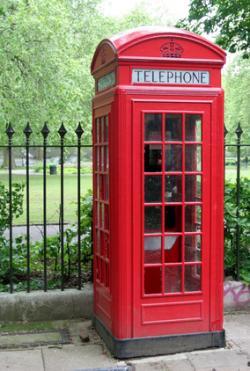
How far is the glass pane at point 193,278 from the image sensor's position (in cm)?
427

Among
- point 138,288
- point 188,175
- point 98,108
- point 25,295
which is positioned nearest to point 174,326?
point 138,288

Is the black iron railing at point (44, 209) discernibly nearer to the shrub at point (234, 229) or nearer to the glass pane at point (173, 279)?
the glass pane at point (173, 279)

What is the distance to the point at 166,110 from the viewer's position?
4066 millimetres

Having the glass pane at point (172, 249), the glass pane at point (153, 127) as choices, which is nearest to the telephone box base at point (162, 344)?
the glass pane at point (172, 249)

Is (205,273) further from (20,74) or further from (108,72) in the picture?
(20,74)

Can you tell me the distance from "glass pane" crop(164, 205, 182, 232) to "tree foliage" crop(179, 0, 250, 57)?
468 cm

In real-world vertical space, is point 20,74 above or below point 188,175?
above

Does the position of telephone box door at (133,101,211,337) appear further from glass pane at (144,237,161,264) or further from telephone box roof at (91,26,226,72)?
telephone box roof at (91,26,226,72)

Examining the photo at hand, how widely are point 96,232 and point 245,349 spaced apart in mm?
1606

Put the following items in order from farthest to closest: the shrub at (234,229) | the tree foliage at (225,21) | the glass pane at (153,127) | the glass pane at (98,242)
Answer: the tree foliage at (225,21) < the shrub at (234,229) < the glass pane at (98,242) < the glass pane at (153,127)

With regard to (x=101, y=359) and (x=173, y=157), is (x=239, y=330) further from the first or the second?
(x=173, y=157)

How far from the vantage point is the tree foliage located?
7992 mm

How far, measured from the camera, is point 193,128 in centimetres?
418

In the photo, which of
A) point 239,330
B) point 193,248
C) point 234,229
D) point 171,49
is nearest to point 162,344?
point 193,248
